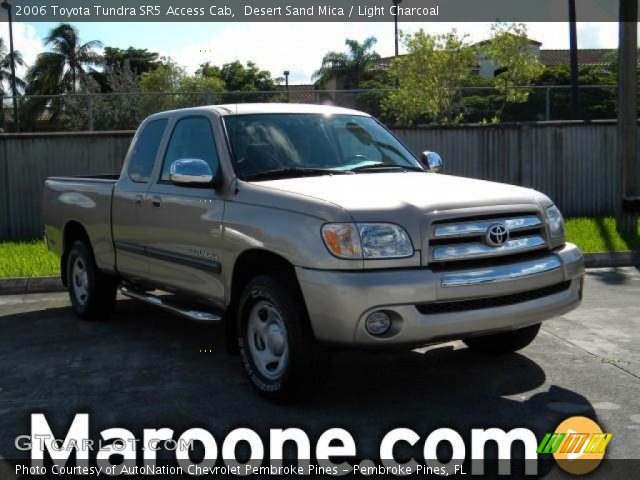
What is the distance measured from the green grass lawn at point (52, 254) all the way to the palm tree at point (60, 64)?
45664 mm

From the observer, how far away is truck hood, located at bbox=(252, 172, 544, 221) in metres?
4.56

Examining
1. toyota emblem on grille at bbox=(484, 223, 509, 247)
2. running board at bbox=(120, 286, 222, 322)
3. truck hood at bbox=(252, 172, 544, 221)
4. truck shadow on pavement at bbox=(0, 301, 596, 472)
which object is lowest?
truck shadow on pavement at bbox=(0, 301, 596, 472)

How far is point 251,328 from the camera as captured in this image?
5090 mm

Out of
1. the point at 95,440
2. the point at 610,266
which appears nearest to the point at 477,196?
the point at 95,440

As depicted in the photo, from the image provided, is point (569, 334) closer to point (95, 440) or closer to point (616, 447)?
point (616, 447)

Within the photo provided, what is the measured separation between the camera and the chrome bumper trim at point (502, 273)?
14.7 feet

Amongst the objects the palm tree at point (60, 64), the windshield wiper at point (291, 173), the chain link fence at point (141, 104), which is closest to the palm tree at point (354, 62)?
the palm tree at point (60, 64)

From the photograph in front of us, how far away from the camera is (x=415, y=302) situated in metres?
4.39

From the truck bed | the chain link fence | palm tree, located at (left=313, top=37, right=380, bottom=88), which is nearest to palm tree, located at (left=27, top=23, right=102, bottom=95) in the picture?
palm tree, located at (left=313, top=37, right=380, bottom=88)

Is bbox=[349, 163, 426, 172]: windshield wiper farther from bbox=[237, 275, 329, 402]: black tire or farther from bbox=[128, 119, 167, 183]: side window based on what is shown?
bbox=[128, 119, 167, 183]: side window

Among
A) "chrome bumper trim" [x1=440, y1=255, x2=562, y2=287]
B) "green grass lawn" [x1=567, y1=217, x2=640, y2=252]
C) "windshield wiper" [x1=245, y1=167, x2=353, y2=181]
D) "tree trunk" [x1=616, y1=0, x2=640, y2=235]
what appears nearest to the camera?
"chrome bumper trim" [x1=440, y1=255, x2=562, y2=287]

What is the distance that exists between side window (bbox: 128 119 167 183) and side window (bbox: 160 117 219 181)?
0.25 metres

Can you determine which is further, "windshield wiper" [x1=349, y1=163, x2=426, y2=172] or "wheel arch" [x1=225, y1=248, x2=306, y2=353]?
"windshield wiper" [x1=349, y1=163, x2=426, y2=172]

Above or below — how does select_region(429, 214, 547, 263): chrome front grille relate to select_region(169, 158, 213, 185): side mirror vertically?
below
